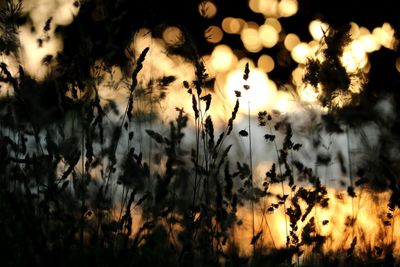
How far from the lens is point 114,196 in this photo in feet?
8.97

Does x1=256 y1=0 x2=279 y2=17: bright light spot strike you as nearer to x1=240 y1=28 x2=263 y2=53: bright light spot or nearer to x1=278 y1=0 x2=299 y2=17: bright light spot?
x1=278 y1=0 x2=299 y2=17: bright light spot

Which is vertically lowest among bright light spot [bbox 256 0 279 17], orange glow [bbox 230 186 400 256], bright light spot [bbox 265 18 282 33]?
orange glow [bbox 230 186 400 256]

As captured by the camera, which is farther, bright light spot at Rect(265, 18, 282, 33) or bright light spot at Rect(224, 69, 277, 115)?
bright light spot at Rect(265, 18, 282, 33)

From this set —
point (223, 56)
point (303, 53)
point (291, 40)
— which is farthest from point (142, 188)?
point (291, 40)

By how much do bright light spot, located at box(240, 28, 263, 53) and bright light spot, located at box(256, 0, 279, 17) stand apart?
0.23m

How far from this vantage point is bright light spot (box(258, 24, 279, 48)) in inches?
305

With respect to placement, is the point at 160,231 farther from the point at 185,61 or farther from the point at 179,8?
the point at 179,8

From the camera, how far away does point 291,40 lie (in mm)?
7590

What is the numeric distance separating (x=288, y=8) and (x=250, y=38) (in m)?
0.55

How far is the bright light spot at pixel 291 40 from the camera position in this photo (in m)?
7.46

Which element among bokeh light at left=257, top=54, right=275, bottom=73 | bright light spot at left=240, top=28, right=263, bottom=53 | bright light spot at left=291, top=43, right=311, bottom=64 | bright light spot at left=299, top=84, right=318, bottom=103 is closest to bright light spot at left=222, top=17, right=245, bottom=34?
bright light spot at left=240, top=28, right=263, bottom=53

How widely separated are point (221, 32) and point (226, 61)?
1.15 m

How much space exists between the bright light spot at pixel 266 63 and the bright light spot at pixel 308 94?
4.90 metres

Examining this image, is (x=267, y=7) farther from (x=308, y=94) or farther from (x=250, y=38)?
(x=308, y=94)
